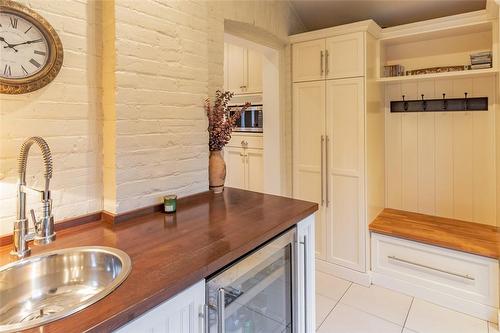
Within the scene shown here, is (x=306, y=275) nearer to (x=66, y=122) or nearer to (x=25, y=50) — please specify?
(x=66, y=122)

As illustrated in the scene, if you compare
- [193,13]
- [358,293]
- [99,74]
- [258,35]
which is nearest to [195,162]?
[99,74]

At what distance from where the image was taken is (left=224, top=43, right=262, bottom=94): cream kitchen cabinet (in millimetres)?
3564

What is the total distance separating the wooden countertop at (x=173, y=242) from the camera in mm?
828

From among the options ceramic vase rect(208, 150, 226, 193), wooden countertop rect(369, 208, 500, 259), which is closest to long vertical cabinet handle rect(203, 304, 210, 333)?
ceramic vase rect(208, 150, 226, 193)

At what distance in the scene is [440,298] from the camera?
248cm

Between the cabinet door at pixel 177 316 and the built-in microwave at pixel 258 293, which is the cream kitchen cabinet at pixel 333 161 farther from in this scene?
the cabinet door at pixel 177 316

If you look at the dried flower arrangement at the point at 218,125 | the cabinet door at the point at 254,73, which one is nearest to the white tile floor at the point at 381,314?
the dried flower arrangement at the point at 218,125

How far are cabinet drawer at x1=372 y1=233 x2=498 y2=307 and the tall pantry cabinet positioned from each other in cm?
18

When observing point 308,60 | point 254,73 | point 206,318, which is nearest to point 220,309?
point 206,318

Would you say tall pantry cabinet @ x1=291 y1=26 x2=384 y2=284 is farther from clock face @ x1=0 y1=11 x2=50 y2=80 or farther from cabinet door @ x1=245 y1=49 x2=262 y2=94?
clock face @ x1=0 y1=11 x2=50 y2=80

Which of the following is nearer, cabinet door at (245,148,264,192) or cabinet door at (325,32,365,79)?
cabinet door at (325,32,365,79)

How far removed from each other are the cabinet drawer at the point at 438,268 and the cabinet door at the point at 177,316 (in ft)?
7.00

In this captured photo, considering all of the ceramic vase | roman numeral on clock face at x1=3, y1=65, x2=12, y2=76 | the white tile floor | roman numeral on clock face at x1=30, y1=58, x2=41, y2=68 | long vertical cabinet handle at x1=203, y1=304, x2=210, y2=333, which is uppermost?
roman numeral on clock face at x1=30, y1=58, x2=41, y2=68

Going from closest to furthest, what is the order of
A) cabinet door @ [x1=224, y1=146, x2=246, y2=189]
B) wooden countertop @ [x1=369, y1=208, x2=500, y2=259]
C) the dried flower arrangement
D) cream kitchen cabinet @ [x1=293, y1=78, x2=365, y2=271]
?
the dried flower arrangement
wooden countertop @ [x1=369, y1=208, x2=500, y2=259]
cream kitchen cabinet @ [x1=293, y1=78, x2=365, y2=271]
cabinet door @ [x1=224, y1=146, x2=246, y2=189]
